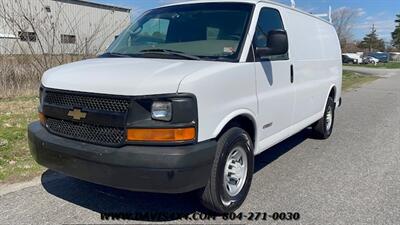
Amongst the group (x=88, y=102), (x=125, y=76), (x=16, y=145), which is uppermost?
(x=125, y=76)

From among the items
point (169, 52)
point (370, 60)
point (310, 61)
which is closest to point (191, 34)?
point (169, 52)

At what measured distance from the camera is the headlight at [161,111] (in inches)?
123

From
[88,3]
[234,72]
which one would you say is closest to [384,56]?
[88,3]

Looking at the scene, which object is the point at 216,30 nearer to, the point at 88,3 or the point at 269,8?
the point at 269,8

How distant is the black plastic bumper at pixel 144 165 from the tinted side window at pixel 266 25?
4.78ft

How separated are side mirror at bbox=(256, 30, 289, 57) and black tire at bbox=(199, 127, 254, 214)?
886 mm

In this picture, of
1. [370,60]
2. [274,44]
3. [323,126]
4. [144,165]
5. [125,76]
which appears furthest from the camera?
[370,60]

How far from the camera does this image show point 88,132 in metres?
3.42

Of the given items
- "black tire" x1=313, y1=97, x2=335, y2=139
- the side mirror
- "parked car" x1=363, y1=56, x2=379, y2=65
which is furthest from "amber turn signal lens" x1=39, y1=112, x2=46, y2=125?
"parked car" x1=363, y1=56, x2=379, y2=65

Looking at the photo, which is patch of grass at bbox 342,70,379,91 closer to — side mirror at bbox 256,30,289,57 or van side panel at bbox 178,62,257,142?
side mirror at bbox 256,30,289,57

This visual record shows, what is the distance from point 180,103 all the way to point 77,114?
1006mm

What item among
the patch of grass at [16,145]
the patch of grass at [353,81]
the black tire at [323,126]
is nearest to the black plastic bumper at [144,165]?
the patch of grass at [16,145]

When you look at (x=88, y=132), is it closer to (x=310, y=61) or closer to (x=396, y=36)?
(x=310, y=61)

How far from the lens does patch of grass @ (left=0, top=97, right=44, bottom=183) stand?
15.8 feet
